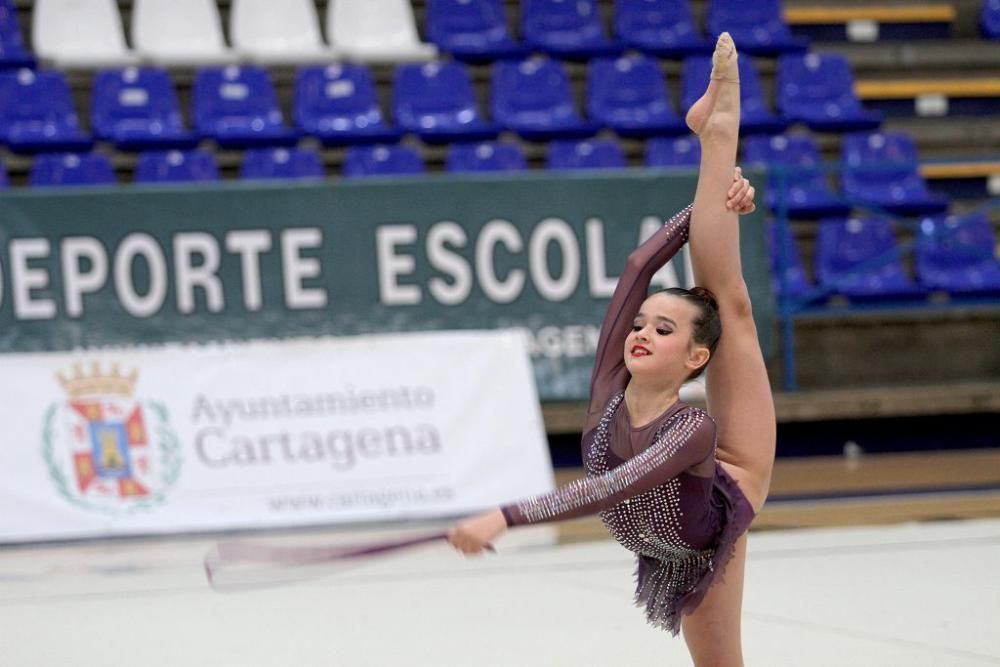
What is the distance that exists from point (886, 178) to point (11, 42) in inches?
248

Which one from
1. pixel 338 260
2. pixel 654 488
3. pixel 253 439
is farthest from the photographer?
pixel 338 260

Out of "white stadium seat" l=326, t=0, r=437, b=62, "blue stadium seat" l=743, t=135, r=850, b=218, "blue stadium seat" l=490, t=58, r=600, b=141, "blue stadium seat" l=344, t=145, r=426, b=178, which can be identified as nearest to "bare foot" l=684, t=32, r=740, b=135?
"blue stadium seat" l=344, t=145, r=426, b=178

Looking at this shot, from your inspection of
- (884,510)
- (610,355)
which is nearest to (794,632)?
(610,355)

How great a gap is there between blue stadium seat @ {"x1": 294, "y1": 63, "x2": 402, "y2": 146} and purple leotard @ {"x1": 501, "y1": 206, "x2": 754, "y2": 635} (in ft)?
21.2

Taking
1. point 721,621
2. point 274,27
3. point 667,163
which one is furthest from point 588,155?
point 721,621

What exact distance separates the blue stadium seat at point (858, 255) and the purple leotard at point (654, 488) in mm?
6312

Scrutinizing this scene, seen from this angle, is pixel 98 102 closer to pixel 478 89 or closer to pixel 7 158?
pixel 7 158

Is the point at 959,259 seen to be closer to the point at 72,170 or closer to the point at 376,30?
the point at 376,30

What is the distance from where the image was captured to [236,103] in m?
9.29

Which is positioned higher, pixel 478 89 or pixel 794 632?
pixel 478 89

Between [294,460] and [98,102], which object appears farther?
[98,102]

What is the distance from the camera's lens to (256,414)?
21.6 ft

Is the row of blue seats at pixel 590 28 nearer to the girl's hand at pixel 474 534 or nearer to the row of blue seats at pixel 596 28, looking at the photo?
the row of blue seats at pixel 596 28

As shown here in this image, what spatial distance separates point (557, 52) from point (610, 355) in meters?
7.53
